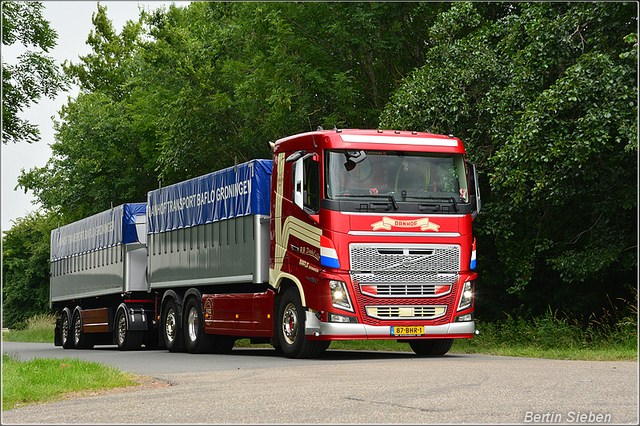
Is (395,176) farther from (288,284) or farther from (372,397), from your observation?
(372,397)

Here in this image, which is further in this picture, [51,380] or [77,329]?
[77,329]

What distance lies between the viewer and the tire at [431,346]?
1609 cm

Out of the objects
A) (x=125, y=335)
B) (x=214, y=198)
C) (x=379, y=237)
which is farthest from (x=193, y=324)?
(x=379, y=237)

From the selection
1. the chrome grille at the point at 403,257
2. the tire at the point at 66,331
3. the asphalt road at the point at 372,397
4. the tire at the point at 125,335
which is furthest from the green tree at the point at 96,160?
the asphalt road at the point at 372,397

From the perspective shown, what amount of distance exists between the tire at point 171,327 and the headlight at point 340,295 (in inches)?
247

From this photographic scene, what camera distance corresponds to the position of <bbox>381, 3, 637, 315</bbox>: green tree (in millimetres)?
16875

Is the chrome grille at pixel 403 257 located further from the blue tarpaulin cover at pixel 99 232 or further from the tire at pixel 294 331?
the blue tarpaulin cover at pixel 99 232

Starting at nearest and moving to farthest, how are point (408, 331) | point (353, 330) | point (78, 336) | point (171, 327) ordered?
point (353, 330) < point (408, 331) < point (171, 327) < point (78, 336)

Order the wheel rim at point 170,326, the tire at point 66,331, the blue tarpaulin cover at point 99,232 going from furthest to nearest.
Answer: the tire at point 66,331 < the blue tarpaulin cover at point 99,232 < the wheel rim at point 170,326

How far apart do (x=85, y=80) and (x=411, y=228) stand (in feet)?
151

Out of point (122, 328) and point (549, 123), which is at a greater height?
point (549, 123)

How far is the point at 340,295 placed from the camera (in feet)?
47.6

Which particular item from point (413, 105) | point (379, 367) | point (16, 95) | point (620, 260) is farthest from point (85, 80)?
point (379, 367)

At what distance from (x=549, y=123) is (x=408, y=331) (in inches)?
212
